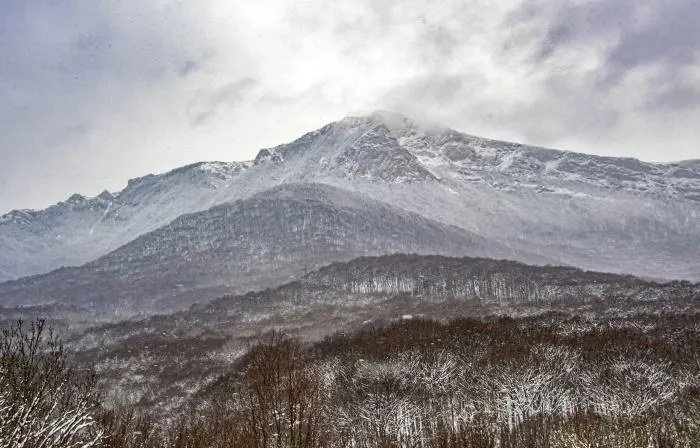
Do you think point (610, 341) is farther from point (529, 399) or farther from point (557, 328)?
point (529, 399)

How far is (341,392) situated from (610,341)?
49685mm

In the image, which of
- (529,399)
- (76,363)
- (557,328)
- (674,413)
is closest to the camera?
(674,413)

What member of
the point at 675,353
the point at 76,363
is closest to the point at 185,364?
the point at 76,363

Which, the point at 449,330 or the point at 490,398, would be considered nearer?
the point at 490,398

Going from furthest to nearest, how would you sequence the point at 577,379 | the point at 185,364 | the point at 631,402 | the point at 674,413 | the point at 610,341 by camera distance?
the point at 185,364 → the point at 610,341 → the point at 577,379 → the point at 631,402 → the point at 674,413

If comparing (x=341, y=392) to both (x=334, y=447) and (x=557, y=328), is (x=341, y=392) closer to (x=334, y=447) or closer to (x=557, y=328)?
(x=334, y=447)

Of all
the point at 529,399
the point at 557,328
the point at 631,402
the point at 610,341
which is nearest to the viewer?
the point at 631,402

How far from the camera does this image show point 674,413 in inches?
2452

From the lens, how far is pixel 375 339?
136m

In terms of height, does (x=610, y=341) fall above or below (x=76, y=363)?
above

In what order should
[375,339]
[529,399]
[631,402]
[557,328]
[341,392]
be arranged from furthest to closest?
[375,339] < [557,328] < [341,392] < [529,399] < [631,402]

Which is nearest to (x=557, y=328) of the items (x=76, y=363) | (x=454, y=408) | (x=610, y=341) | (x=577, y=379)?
(x=610, y=341)

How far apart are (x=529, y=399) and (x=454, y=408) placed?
39.5 ft

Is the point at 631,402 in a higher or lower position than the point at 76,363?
higher
